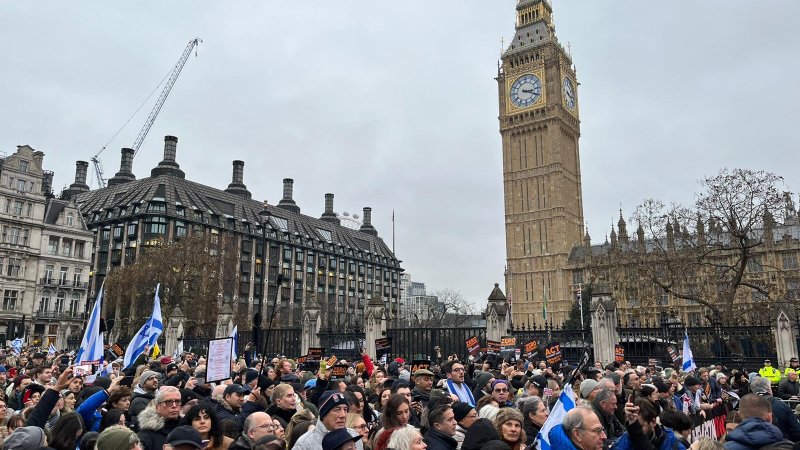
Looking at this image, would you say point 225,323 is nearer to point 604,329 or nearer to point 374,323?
point 374,323

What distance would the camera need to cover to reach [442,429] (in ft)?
17.5

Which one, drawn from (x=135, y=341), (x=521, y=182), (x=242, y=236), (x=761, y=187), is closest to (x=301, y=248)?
(x=242, y=236)

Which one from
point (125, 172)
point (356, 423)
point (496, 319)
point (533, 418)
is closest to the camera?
point (356, 423)

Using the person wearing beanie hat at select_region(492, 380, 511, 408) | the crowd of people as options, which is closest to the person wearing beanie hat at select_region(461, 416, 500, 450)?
the crowd of people

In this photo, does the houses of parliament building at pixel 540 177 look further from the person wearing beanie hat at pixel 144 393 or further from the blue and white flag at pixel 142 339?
the person wearing beanie hat at pixel 144 393

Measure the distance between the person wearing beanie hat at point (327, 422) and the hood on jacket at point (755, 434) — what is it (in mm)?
3321

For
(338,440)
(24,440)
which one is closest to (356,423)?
(338,440)

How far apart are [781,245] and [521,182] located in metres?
37.1

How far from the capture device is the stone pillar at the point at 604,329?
22688 mm

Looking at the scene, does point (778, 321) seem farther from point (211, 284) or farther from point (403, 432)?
point (211, 284)

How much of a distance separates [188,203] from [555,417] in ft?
266

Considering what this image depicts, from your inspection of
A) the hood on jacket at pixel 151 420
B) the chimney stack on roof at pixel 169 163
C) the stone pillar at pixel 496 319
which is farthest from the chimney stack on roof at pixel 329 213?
the hood on jacket at pixel 151 420

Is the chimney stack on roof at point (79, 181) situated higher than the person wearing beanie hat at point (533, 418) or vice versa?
the chimney stack on roof at point (79, 181)

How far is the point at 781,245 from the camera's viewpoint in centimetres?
7019
